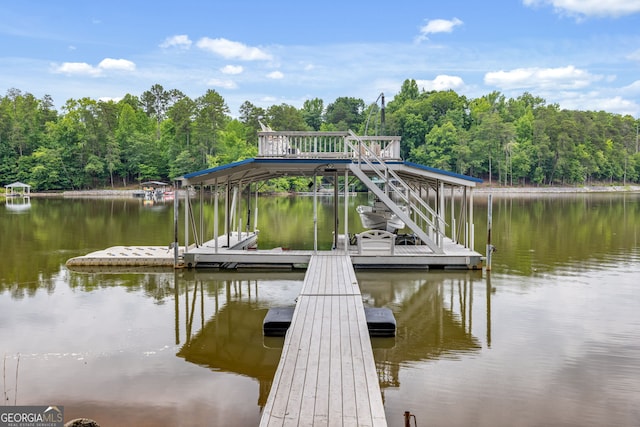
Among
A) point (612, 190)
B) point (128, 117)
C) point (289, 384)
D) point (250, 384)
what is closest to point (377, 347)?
point (250, 384)

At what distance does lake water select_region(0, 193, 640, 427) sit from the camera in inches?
266

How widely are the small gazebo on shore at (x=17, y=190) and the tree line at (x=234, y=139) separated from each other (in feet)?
5.65

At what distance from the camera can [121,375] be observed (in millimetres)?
7703

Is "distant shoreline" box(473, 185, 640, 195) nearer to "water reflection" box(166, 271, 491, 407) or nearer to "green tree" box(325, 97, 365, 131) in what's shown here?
"green tree" box(325, 97, 365, 131)

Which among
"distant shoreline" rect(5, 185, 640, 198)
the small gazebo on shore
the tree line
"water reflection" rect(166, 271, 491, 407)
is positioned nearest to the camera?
"water reflection" rect(166, 271, 491, 407)

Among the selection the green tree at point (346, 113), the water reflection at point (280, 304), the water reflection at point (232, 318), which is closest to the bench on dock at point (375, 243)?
the water reflection at point (280, 304)

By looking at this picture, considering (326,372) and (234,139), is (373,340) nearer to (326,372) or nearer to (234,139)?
(326,372)

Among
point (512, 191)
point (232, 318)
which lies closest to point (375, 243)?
point (232, 318)

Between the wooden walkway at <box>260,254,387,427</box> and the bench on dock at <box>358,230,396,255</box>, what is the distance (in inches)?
229

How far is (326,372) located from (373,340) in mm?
3278

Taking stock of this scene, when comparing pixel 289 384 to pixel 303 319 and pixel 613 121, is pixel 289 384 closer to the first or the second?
pixel 303 319

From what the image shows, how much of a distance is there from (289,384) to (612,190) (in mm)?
107997

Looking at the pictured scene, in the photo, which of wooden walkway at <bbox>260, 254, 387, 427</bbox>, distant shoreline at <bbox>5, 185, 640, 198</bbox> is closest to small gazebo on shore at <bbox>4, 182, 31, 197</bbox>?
distant shoreline at <bbox>5, 185, 640, 198</bbox>

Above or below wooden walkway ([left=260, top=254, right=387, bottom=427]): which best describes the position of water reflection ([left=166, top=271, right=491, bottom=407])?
below
